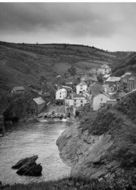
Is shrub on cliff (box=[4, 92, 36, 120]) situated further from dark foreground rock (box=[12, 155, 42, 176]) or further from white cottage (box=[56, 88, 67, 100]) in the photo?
dark foreground rock (box=[12, 155, 42, 176])

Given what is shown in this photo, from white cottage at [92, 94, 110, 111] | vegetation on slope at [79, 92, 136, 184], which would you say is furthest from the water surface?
white cottage at [92, 94, 110, 111]

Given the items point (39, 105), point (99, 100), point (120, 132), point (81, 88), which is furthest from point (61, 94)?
point (120, 132)

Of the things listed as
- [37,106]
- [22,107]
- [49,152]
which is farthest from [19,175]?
[37,106]

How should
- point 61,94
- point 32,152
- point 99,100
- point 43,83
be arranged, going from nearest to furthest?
point 32,152
point 99,100
point 61,94
point 43,83

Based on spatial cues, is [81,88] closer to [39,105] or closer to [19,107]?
[39,105]

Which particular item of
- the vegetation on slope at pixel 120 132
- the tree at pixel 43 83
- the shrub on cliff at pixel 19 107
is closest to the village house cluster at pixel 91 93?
the shrub on cliff at pixel 19 107

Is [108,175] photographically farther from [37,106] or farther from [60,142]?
[37,106]
